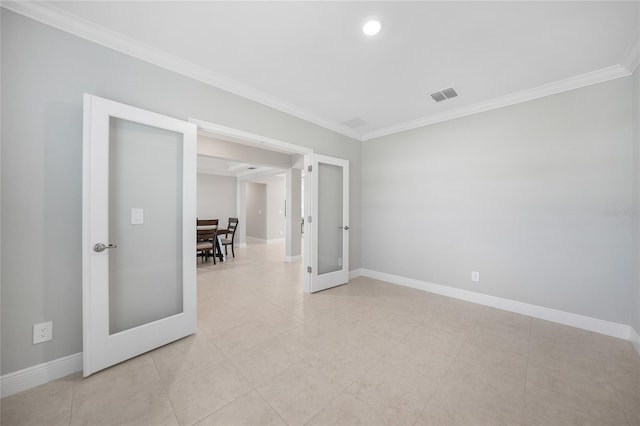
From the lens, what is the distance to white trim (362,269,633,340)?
235cm

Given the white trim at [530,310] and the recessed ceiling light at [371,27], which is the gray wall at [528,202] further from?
the recessed ceiling light at [371,27]

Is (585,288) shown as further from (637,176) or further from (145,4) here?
(145,4)

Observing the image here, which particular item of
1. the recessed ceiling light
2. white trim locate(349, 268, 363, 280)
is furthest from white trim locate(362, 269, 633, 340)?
the recessed ceiling light

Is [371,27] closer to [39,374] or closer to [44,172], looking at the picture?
[44,172]

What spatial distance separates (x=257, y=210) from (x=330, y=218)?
6.39 m

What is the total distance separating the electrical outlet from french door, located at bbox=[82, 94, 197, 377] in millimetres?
263

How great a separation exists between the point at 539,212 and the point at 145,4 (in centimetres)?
416

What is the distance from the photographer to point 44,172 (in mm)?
1705

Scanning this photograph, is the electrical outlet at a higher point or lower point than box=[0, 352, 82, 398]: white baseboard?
higher

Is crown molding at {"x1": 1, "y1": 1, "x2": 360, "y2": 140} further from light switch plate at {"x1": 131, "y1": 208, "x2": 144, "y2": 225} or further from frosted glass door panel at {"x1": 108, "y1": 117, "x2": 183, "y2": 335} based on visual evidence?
light switch plate at {"x1": 131, "y1": 208, "x2": 144, "y2": 225}

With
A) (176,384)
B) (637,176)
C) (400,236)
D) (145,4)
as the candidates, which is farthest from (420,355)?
(145,4)

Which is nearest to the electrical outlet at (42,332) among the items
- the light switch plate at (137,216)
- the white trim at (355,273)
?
the light switch plate at (137,216)

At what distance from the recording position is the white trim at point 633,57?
6.47ft

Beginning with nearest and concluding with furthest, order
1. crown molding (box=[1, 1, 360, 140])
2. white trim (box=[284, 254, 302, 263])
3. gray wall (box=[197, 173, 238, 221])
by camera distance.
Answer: crown molding (box=[1, 1, 360, 140]), white trim (box=[284, 254, 302, 263]), gray wall (box=[197, 173, 238, 221])
